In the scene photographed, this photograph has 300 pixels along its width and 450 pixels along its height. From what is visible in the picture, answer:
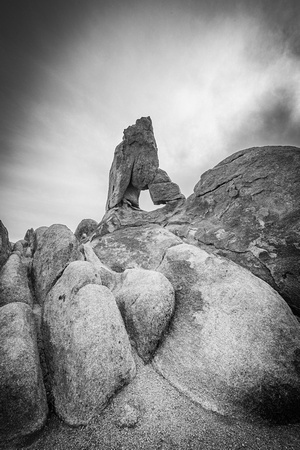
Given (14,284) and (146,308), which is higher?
(14,284)

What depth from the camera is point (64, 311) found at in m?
6.11

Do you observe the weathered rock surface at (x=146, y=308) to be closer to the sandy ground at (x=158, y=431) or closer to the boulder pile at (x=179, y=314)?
the boulder pile at (x=179, y=314)

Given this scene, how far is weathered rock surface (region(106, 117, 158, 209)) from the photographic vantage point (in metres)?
17.1

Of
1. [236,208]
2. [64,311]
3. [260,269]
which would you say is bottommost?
[260,269]

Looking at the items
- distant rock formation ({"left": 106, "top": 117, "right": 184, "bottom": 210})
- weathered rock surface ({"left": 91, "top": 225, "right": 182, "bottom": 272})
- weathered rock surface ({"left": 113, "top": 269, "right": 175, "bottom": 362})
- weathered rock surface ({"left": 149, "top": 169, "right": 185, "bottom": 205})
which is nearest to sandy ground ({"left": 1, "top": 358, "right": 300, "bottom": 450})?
weathered rock surface ({"left": 113, "top": 269, "right": 175, "bottom": 362})

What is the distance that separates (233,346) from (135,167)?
15497 mm

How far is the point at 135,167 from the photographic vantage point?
17250 mm

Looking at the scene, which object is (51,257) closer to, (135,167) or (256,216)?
(256,216)

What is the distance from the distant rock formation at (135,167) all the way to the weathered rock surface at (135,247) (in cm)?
606


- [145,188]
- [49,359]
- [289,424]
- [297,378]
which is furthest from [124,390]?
[145,188]

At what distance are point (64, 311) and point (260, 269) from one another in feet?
24.3

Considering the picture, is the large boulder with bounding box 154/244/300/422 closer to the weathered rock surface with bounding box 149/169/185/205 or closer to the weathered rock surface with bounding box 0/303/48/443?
the weathered rock surface with bounding box 0/303/48/443

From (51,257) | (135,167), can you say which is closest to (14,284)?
(51,257)

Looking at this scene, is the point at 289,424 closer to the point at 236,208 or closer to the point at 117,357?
the point at 117,357
